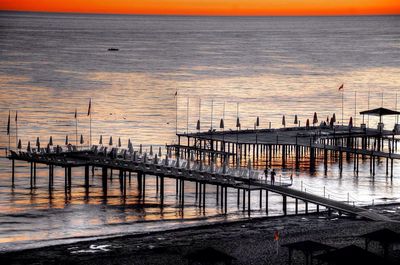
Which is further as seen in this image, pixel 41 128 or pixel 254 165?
pixel 41 128

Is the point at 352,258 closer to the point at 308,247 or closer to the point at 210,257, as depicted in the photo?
the point at 308,247

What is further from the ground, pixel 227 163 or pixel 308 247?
pixel 227 163

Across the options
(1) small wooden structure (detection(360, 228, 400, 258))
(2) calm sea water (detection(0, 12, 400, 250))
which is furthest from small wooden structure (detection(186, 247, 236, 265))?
A: (2) calm sea water (detection(0, 12, 400, 250))

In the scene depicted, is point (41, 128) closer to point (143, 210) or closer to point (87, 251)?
point (143, 210)

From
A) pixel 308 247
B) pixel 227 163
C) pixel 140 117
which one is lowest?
pixel 308 247

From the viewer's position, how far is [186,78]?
610ft

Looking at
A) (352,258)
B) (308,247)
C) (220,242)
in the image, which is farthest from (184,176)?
(352,258)

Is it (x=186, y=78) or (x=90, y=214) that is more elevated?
(x=186, y=78)

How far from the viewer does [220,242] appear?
5481cm

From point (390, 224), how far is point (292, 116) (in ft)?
232

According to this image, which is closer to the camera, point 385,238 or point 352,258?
point 352,258

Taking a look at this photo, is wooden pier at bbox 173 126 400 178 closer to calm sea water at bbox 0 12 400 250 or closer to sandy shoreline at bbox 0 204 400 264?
calm sea water at bbox 0 12 400 250

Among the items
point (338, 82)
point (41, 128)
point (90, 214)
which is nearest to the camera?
point (90, 214)

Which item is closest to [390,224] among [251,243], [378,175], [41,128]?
[251,243]
